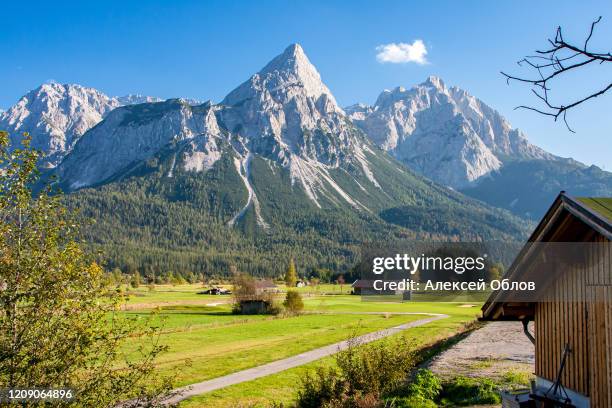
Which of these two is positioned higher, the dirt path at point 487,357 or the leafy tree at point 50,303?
the leafy tree at point 50,303

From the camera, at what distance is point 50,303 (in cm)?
1080

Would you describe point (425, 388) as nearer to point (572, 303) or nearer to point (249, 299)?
point (572, 303)

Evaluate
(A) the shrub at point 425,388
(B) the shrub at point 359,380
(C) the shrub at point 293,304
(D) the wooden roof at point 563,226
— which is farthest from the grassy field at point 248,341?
(D) the wooden roof at point 563,226

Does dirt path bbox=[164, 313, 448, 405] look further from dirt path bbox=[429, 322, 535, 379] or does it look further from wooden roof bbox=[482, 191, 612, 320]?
wooden roof bbox=[482, 191, 612, 320]

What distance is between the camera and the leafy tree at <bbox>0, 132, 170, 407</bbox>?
10477 millimetres

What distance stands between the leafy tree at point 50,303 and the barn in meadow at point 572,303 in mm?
9324

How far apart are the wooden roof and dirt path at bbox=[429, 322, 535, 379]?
1508 cm

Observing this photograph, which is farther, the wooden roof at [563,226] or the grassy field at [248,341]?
the grassy field at [248,341]

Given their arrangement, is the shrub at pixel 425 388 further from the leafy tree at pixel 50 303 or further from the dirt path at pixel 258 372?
the leafy tree at pixel 50 303

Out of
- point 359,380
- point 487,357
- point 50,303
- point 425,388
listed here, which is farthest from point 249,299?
point 50,303

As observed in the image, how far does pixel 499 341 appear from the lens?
43219 millimetres

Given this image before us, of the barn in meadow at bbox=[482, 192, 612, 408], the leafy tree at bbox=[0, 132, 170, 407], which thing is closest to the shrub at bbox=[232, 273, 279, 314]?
the leafy tree at bbox=[0, 132, 170, 407]

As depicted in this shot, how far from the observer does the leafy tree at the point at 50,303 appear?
34.4 ft

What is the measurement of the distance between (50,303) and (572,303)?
37.3 feet
